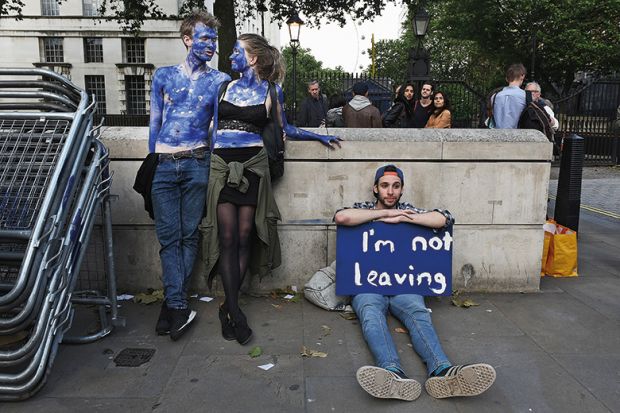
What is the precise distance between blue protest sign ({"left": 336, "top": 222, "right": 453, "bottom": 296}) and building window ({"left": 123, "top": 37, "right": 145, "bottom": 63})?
40.2m

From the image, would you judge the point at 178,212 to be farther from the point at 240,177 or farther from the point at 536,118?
the point at 536,118

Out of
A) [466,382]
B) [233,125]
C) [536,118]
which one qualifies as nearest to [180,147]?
[233,125]

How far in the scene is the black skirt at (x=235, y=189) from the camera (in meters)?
3.67

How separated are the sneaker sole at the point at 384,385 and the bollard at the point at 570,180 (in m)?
4.39

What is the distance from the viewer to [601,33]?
→ 2888 cm

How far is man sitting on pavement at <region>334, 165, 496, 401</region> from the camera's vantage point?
2826 millimetres

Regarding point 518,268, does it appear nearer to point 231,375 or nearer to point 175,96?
point 231,375

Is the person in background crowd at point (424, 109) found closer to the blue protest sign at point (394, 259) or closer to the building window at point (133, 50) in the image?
the blue protest sign at point (394, 259)

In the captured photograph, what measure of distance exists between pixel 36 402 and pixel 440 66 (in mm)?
47583

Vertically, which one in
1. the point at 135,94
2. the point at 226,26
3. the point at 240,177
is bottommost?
the point at 240,177

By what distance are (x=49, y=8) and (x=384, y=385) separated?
45.1 m

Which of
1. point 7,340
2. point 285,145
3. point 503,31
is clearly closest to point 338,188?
point 285,145

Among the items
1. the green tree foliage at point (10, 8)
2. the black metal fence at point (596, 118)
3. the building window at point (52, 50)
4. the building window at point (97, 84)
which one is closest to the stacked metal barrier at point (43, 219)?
the green tree foliage at point (10, 8)

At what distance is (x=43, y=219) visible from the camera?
2.81 meters
